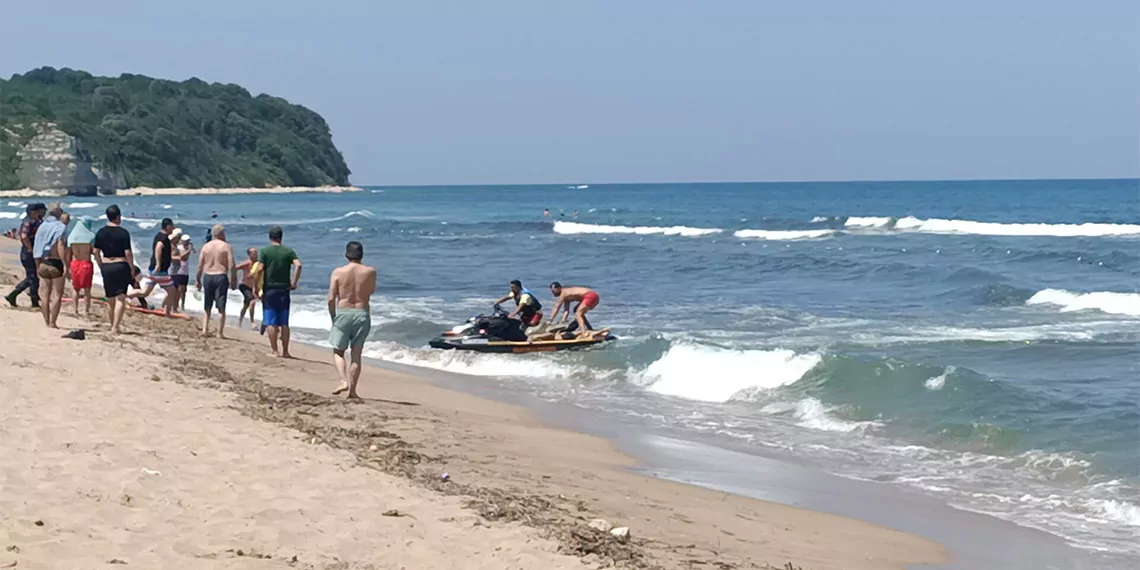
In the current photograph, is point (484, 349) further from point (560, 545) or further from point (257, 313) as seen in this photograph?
point (560, 545)

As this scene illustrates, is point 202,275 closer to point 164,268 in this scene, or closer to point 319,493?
point 164,268

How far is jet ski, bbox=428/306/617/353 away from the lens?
17047 millimetres

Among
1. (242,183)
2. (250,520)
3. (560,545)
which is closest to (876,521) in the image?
(560,545)

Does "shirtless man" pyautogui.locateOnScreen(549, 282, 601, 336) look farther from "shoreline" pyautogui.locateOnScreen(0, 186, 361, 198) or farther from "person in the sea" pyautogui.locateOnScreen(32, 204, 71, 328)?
"shoreline" pyautogui.locateOnScreen(0, 186, 361, 198)

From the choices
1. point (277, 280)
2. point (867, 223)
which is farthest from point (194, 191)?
point (277, 280)

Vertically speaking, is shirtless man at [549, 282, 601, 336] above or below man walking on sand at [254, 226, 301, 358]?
below

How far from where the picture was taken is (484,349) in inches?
674

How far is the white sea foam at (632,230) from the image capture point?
57312mm

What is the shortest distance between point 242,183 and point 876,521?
15243cm

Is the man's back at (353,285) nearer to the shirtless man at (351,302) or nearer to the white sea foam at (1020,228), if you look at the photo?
the shirtless man at (351,302)

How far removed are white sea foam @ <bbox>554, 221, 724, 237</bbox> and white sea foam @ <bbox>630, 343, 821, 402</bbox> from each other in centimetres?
3985

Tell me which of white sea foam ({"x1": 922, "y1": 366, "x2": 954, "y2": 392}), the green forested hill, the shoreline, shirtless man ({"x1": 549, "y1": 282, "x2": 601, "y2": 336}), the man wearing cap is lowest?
the shoreline

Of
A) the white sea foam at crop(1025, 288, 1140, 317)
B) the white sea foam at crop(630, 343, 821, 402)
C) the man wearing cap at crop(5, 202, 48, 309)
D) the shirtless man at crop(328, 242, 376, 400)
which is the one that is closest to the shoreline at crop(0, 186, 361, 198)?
the man wearing cap at crop(5, 202, 48, 309)

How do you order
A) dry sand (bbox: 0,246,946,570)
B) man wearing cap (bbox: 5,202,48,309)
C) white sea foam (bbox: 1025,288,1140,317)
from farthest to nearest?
white sea foam (bbox: 1025,288,1140,317) → man wearing cap (bbox: 5,202,48,309) → dry sand (bbox: 0,246,946,570)
